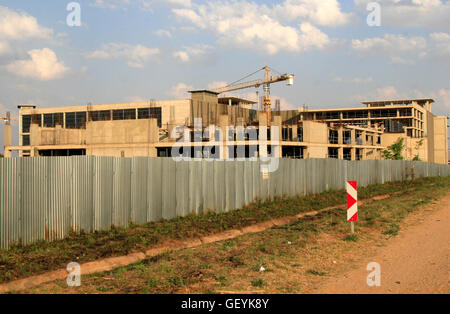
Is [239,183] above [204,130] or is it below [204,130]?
below

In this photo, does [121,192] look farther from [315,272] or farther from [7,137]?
[7,137]

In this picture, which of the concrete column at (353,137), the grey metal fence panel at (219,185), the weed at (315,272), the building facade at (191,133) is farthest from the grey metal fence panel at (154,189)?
the concrete column at (353,137)

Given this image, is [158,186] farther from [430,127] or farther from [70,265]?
[430,127]

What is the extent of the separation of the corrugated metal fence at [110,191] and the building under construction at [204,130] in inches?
1118

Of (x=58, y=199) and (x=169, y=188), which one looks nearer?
(x=58, y=199)

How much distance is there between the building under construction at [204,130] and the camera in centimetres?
4572

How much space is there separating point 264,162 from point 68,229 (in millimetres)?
10765

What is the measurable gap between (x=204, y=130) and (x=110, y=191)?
40.4 metres

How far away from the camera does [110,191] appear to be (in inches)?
488

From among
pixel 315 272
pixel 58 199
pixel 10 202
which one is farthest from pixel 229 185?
pixel 315 272

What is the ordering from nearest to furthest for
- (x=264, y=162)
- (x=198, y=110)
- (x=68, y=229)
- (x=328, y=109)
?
(x=68, y=229) < (x=264, y=162) < (x=198, y=110) < (x=328, y=109)

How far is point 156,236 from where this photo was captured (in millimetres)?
11531

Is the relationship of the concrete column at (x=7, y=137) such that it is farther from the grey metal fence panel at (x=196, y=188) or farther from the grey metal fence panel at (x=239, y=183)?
the grey metal fence panel at (x=196, y=188)
